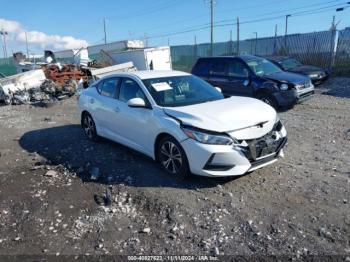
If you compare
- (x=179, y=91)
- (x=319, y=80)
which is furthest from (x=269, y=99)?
(x=319, y=80)

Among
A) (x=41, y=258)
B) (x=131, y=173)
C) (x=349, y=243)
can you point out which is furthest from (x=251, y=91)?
(x=41, y=258)

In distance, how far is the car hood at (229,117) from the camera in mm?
4828

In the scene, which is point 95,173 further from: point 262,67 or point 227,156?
point 262,67

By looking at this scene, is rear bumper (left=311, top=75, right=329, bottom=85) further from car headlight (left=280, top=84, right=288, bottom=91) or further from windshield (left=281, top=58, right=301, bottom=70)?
car headlight (left=280, top=84, right=288, bottom=91)

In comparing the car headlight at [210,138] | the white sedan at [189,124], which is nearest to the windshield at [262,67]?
the white sedan at [189,124]

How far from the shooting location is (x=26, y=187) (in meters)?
5.54

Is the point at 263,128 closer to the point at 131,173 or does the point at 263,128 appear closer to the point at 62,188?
the point at 131,173

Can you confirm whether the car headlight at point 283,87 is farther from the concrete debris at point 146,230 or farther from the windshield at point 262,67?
the concrete debris at point 146,230

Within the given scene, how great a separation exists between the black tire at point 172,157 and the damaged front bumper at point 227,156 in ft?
0.46

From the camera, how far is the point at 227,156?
4703 mm

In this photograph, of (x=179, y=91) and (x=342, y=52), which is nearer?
(x=179, y=91)

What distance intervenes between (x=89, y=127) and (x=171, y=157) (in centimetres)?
309

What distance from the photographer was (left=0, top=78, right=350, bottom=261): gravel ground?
378 cm

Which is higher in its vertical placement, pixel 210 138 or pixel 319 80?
pixel 210 138
